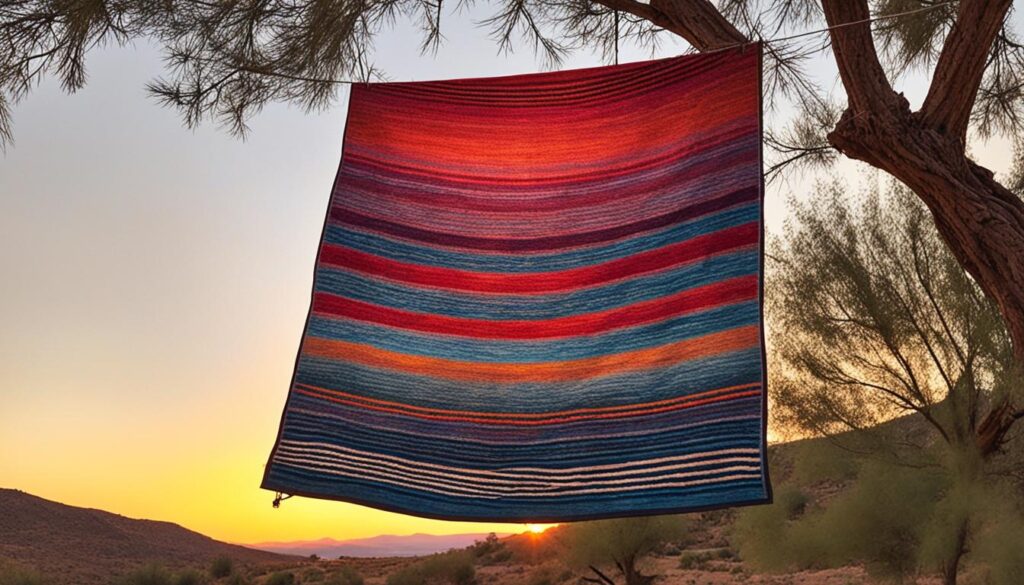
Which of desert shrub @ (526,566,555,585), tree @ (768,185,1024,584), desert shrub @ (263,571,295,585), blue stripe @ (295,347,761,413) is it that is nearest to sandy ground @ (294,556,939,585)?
desert shrub @ (526,566,555,585)

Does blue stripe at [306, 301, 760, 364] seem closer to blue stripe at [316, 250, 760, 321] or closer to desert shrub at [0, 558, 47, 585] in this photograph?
blue stripe at [316, 250, 760, 321]

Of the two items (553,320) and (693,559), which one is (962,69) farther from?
(693,559)

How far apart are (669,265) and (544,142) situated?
2.19ft

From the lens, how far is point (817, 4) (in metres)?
6.18

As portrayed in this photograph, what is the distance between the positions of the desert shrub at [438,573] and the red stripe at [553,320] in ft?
68.3

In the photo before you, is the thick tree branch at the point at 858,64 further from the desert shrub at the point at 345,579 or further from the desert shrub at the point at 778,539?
the desert shrub at the point at 345,579

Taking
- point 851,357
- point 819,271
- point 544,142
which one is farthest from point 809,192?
point 544,142

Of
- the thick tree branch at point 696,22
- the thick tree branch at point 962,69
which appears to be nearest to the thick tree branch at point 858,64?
the thick tree branch at point 962,69

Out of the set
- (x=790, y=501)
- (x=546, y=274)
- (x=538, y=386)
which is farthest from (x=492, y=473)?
(x=790, y=501)

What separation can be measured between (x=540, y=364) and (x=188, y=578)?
22083 mm

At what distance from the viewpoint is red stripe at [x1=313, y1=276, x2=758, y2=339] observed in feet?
10.3

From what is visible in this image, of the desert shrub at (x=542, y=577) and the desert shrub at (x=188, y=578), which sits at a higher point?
the desert shrub at (x=542, y=577)

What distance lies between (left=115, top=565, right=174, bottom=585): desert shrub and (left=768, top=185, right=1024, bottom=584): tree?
15757 millimetres

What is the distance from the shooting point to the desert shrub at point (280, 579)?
23.5 meters
